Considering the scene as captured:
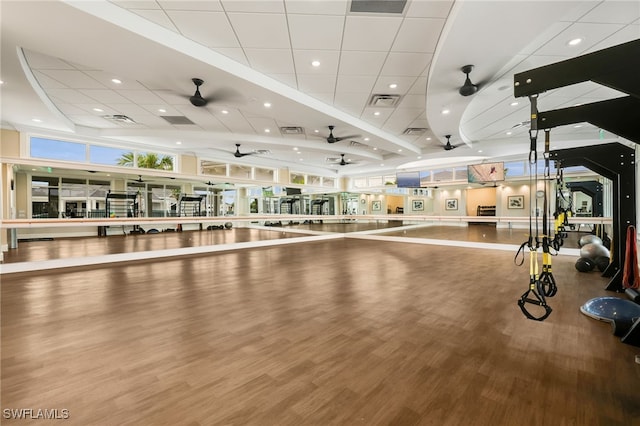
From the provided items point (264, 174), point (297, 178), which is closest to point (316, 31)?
point (264, 174)

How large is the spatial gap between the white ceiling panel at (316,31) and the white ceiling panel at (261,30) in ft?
0.44

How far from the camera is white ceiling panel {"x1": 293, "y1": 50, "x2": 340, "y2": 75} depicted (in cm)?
417

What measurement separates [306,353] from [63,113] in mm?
9217

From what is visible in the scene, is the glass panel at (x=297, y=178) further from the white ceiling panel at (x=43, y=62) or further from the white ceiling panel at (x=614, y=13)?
the white ceiling panel at (x=614, y=13)

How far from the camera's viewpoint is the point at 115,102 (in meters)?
6.12

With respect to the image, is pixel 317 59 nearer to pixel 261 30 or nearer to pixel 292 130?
pixel 261 30

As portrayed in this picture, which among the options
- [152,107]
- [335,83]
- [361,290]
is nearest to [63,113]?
[152,107]

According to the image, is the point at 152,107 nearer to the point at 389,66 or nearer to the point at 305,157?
the point at 389,66

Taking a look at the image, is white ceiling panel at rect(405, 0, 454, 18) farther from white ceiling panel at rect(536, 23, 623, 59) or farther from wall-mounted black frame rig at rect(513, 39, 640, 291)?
white ceiling panel at rect(536, 23, 623, 59)

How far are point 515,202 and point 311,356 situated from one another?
1684 centimetres

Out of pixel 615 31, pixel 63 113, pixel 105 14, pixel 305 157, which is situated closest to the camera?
pixel 105 14

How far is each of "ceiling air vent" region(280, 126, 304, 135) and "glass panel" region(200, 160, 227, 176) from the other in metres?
5.22

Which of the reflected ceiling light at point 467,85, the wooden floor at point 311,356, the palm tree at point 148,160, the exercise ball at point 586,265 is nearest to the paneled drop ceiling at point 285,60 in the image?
the reflected ceiling light at point 467,85

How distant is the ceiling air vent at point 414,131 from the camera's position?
8.16 m
